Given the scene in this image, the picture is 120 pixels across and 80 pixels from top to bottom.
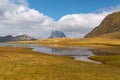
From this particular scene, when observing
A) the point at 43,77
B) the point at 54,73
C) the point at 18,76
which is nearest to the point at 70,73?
the point at 54,73

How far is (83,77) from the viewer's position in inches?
1449

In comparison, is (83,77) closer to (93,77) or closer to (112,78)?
(93,77)

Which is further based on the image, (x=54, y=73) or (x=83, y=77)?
(x=54, y=73)

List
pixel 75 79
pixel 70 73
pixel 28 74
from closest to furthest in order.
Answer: pixel 75 79, pixel 28 74, pixel 70 73

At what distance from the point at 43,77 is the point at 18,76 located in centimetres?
354

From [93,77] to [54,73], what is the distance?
637cm

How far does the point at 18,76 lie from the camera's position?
3569 cm

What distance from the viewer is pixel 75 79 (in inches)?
1387

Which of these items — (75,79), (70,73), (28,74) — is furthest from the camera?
(70,73)

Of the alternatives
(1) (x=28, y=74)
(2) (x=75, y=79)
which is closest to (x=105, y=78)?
(2) (x=75, y=79)

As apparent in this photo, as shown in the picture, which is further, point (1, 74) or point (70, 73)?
point (70, 73)

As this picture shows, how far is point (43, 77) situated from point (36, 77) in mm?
1033

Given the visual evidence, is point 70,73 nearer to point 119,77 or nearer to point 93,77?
point 93,77

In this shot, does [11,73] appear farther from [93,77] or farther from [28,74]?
[93,77]
